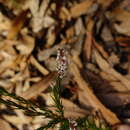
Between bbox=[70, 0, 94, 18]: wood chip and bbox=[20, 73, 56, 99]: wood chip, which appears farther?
bbox=[70, 0, 94, 18]: wood chip

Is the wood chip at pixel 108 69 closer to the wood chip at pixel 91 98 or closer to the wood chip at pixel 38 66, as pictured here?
the wood chip at pixel 91 98

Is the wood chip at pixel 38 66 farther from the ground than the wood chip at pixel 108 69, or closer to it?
farther from the ground

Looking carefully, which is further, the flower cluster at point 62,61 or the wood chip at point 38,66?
the wood chip at point 38,66

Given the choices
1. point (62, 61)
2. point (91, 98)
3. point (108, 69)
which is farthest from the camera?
point (108, 69)

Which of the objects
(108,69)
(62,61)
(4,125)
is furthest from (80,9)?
(62,61)

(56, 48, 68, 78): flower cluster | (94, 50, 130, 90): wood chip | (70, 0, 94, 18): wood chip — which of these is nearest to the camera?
(56, 48, 68, 78): flower cluster

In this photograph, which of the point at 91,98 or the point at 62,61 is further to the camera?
the point at 91,98

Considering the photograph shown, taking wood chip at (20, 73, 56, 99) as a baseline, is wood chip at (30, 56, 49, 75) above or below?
above

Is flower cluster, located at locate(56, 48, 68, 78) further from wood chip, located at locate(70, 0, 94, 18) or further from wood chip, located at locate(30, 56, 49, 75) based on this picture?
wood chip, located at locate(70, 0, 94, 18)

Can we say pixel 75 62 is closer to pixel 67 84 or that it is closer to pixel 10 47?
pixel 67 84

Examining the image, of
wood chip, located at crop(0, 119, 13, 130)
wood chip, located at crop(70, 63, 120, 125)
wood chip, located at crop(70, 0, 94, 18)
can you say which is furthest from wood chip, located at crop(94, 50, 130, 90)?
wood chip, located at crop(0, 119, 13, 130)

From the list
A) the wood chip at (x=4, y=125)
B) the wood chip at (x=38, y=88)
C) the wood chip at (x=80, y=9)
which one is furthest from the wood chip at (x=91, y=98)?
the wood chip at (x=4, y=125)

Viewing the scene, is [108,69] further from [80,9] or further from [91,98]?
[80,9]

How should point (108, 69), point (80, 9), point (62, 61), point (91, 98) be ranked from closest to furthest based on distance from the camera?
point (62, 61)
point (91, 98)
point (108, 69)
point (80, 9)
